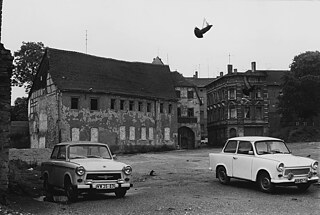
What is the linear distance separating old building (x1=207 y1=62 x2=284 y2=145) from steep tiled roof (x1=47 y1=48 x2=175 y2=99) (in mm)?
14293

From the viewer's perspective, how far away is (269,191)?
1262 centimetres

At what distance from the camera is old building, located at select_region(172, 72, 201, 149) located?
56903 mm

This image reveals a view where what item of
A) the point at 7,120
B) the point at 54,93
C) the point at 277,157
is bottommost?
the point at 277,157

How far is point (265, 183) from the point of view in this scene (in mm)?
12883

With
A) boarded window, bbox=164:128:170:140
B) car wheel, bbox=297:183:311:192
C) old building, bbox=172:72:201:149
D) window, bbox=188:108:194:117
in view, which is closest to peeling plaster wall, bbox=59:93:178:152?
boarded window, bbox=164:128:170:140

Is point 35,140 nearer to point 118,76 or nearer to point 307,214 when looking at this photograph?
point 118,76

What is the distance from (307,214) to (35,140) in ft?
126

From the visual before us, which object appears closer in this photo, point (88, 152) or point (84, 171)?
point (84, 171)

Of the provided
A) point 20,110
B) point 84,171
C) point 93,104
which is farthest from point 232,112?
point 84,171

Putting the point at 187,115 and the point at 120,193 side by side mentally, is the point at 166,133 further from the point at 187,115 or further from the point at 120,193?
the point at 120,193

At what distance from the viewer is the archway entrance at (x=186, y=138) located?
56.9 m

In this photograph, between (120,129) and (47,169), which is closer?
(47,169)

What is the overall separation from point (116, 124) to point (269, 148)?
1232 inches

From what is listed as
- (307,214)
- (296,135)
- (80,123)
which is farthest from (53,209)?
(296,135)
